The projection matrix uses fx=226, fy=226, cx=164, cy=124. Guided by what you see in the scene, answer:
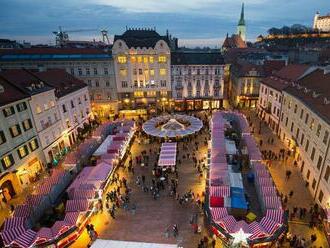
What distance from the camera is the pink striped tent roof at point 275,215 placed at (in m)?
19.0

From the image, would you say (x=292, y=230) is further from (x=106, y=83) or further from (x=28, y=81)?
(x=106, y=83)

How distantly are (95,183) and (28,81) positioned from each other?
19414 mm

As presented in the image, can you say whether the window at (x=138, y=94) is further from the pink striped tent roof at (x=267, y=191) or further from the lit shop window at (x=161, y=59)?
the pink striped tent roof at (x=267, y=191)

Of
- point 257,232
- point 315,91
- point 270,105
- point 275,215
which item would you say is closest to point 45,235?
point 257,232

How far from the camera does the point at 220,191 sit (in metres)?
22.6

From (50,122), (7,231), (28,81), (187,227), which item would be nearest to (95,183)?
(7,231)

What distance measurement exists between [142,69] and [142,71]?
1.46ft

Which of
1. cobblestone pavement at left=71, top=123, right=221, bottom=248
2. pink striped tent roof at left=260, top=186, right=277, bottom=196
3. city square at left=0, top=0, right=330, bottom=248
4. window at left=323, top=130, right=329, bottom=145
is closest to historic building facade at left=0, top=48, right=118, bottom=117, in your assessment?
city square at left=0, top=0, right=330, bottom=248

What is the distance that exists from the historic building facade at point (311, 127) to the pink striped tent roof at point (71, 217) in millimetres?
23829

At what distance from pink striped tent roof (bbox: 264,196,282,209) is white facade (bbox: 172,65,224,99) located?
121ft

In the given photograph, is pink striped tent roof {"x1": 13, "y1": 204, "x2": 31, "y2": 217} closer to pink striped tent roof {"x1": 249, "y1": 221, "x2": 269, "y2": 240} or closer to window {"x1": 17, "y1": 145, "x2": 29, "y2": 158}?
window {"x1": 17, "y1": 145, "x2": 29, "y2": 158}

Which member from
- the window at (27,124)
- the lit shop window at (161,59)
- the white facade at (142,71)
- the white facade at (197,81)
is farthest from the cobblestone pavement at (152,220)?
the lit shop window at (161,59)

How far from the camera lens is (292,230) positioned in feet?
69.6

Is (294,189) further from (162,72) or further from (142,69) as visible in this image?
(142,69)
